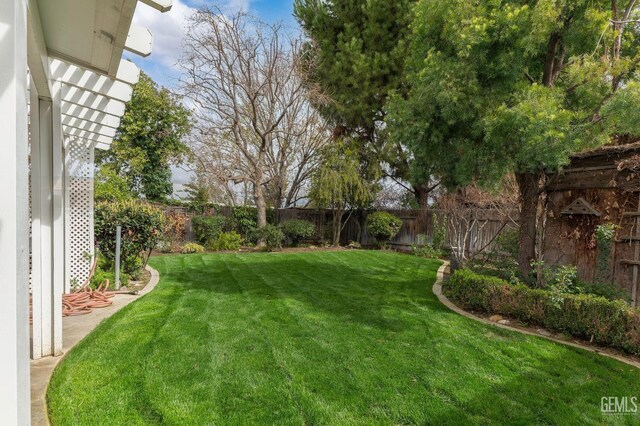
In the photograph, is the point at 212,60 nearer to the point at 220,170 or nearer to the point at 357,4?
the point at 220,170

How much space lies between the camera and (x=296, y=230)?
1396 centimetres

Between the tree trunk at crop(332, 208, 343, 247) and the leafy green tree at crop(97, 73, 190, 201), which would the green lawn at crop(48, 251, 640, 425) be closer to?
the tree trunk at crop(332, 208, 343, 247)

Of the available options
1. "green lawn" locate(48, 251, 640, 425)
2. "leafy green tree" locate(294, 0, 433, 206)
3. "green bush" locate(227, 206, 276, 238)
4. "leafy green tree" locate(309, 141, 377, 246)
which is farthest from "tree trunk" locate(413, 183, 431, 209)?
"green lawn" locate(48, 251, 640, 425)

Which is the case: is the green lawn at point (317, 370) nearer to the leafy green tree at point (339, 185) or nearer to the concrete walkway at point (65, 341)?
the concrete walkway at point (65, 341)

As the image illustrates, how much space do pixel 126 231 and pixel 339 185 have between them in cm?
830

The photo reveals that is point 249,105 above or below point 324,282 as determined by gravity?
above

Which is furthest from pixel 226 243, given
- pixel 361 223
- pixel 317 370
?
pixel 317 370

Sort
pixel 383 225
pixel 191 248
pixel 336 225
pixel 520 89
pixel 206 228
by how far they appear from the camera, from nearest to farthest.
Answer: pixel 520 89 → pixel 191 248 → pixel 206 228 → pixel 383 225 → pixel 336 225

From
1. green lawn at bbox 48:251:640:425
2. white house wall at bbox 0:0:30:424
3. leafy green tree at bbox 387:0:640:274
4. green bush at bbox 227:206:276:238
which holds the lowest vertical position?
green lawn at bbox 48:251:640:425

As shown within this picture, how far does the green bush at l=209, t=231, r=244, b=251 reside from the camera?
12.9 metres

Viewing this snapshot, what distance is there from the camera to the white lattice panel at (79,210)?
6.18m

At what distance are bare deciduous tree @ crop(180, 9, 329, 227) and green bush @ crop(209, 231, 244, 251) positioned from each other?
4.14 feet

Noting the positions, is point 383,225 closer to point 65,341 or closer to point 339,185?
point 339,185

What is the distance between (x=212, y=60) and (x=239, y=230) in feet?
21.0
